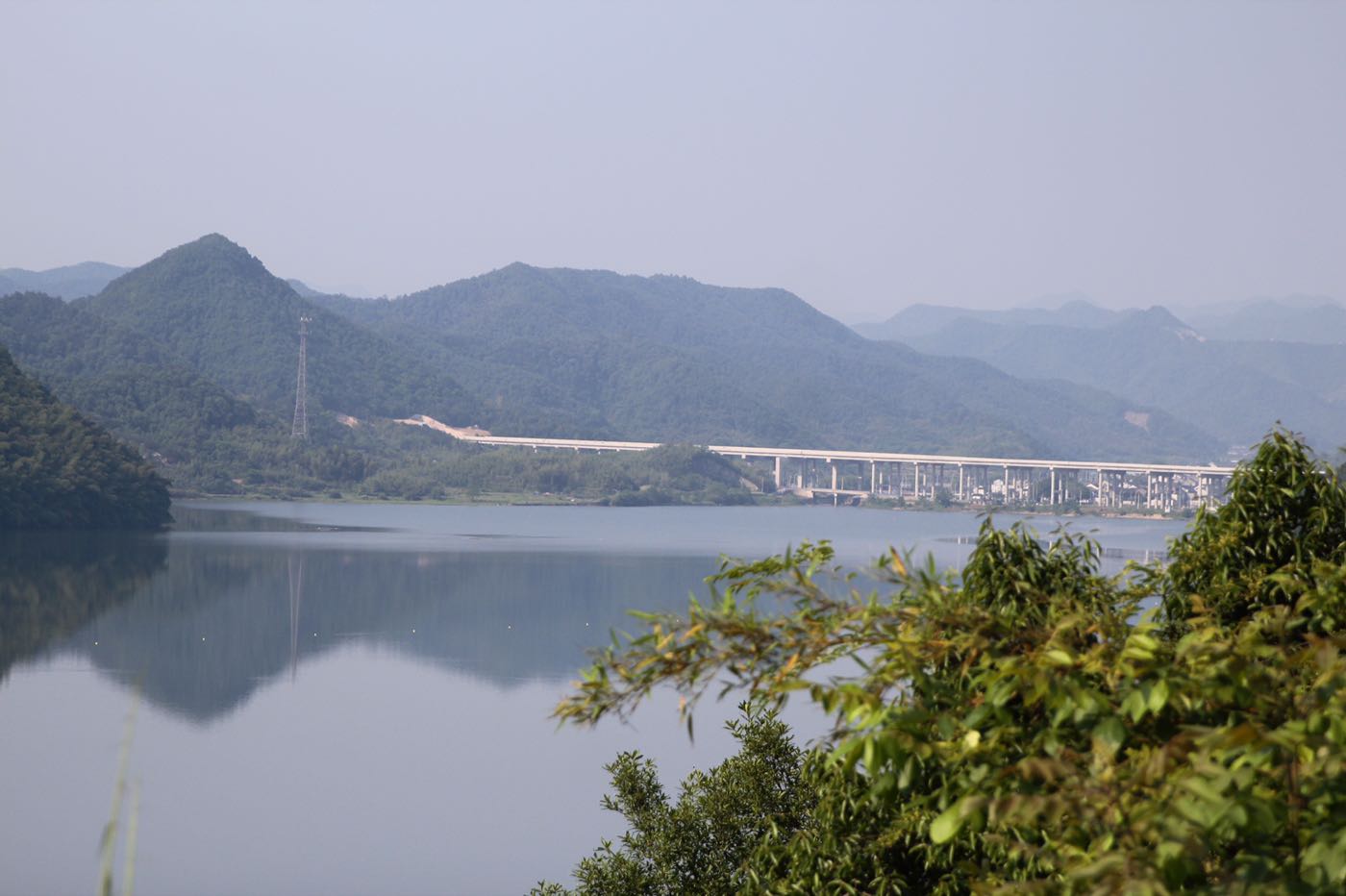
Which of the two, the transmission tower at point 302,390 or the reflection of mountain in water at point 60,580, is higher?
the transmission tower at point 302,390

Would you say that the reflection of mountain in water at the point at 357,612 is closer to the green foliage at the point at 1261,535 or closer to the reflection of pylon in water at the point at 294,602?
the reflection of pylon in water at the point at 294,602

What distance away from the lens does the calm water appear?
13469 mm

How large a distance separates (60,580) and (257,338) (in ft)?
213

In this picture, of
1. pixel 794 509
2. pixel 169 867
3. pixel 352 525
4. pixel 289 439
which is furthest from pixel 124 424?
pixel 169 867

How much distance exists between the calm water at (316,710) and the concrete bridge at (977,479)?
35084 mm

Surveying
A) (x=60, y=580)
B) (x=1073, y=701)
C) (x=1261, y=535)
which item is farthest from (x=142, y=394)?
(x=1073, y=701)

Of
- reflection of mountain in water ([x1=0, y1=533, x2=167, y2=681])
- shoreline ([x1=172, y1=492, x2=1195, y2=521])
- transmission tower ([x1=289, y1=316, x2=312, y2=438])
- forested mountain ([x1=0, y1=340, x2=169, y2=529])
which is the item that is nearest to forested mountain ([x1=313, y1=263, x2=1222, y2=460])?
transmission tower ([x1=289, y1=316, x2=312, y2=438])

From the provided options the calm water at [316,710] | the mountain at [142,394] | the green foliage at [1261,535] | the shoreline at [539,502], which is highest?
the mountain at [142,394]

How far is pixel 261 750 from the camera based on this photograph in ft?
58.3

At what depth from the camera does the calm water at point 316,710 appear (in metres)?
13.5

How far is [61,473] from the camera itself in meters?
40.3

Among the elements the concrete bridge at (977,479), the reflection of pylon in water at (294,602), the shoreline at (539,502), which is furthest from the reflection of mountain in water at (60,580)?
the concrete bridge at (977,479)

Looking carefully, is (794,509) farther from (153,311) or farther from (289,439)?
(153,311)

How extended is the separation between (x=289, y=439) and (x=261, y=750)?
176 feet
